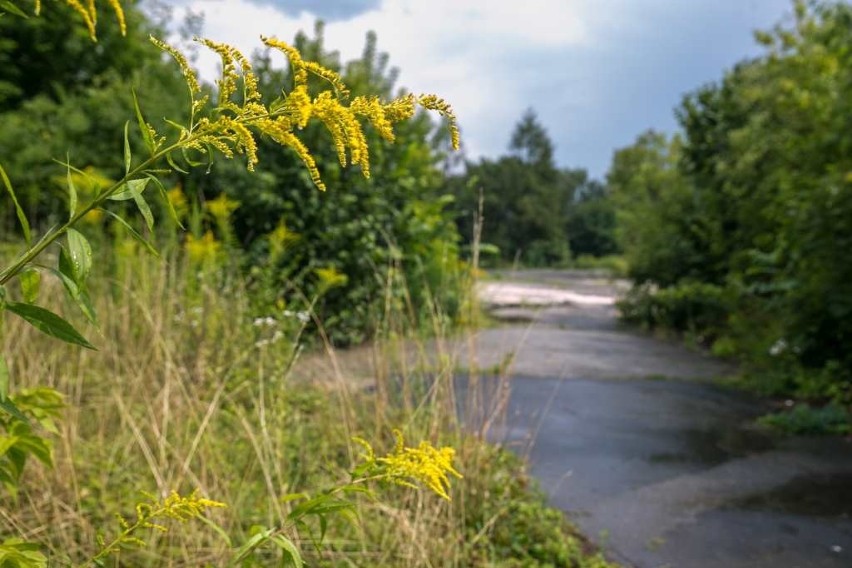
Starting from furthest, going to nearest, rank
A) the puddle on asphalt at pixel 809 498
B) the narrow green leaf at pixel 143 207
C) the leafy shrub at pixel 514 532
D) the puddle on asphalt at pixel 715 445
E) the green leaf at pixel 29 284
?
the puddle on asphalt at pixel 715 445, the puddle on asphalt at pixel 809 498, the leafy shrub at pixel 514 532, the green leaf at pixel 29 284, the narrow green leaf at pixel 143 207

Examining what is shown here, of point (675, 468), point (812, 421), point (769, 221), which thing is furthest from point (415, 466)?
point (769, 221)

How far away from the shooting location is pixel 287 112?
0.93m

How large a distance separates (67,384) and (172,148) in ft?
11.3

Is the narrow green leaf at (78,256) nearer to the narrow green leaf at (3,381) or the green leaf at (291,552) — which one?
the narrow green leaf at (3,381)

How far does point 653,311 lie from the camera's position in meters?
12.0

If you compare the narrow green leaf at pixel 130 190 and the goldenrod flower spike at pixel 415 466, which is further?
the goldenrod flower spike at pixel 415 466

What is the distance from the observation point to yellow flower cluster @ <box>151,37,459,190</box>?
35.4 inches

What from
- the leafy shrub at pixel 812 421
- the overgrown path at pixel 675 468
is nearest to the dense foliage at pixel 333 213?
the overgrown path at pixel 675 468

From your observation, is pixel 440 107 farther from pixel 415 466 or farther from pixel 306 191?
pixel 306 191

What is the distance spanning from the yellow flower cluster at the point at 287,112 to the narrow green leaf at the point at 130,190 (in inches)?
2.7

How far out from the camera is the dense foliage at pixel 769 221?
6371mm

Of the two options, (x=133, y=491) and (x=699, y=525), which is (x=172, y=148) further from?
(x=699, y=525)

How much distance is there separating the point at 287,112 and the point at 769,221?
9.63 m

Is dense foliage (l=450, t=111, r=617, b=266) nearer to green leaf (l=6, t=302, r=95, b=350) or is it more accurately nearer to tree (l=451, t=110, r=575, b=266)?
tree (l=451, t=110, r=575, b=266)
